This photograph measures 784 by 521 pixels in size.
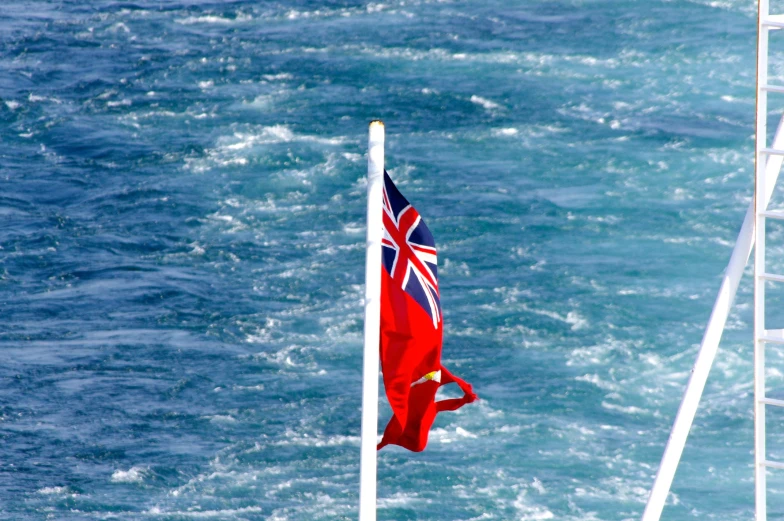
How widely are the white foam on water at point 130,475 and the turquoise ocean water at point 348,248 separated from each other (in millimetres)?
69

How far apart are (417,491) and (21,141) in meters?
23.1

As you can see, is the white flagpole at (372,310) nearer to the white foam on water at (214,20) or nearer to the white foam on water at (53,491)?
the white foam on water at (53,491)

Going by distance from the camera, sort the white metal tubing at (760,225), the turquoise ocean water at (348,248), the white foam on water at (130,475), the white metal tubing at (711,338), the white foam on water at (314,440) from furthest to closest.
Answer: the white foam on water at (314,440)
the turquoise ocean water at (348,248)
the white foam on water at (130,475)
the white metal tubing at (711,338)
the white metal tubing at (760,225)

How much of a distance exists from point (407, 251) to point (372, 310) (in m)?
1.01

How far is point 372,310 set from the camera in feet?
33.0

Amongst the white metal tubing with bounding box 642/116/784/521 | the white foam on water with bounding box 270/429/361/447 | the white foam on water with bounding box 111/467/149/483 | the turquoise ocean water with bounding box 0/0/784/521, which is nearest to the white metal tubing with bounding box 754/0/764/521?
the white metal tubing with bounding box 642/116/784/521

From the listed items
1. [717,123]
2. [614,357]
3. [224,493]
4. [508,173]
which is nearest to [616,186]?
[508,173]

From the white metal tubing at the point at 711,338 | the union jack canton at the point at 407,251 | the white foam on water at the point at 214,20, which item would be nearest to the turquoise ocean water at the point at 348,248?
the white foam on water at the point at 214,20

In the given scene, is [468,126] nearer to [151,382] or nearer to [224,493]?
[151,382]

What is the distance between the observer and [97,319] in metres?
29.6

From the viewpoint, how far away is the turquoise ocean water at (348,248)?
23703mm

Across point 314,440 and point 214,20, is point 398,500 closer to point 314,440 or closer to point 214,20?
point 314,440

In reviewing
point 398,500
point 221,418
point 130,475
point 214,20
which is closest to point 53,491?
point 130,475

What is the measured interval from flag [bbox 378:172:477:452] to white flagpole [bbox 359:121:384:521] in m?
0.56
